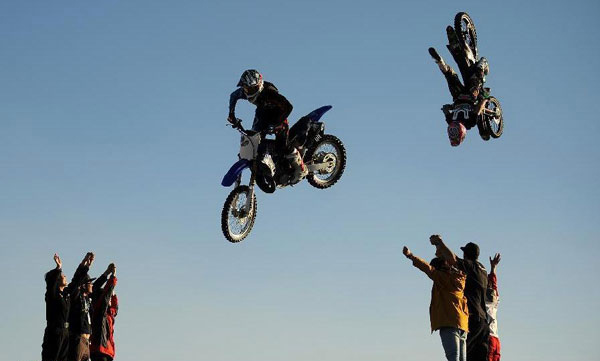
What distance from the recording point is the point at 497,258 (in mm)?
13156

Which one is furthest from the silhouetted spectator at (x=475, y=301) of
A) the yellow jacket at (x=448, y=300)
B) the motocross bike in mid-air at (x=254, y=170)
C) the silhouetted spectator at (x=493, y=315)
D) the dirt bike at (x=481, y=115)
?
the dirt bike at (x=481, y=115)

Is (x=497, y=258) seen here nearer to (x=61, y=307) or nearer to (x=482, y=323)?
(x=482, y=323)

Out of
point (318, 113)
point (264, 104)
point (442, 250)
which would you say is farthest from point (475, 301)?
point (318, 113)

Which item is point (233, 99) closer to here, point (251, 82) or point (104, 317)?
point (251, 82)

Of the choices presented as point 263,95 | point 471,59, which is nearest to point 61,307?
point 263,95

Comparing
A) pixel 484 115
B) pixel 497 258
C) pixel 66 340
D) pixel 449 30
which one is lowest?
pixel 66 340

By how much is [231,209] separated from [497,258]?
16.1 ft

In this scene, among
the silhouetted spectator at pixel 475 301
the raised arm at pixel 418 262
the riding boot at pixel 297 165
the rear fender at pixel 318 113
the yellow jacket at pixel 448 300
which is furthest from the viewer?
the rear fender at pixel 318 113

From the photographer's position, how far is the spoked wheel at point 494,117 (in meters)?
22.3

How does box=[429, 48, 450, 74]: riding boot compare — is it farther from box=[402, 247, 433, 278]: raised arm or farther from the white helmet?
box=[402, 247, 433, 278]: raised arm

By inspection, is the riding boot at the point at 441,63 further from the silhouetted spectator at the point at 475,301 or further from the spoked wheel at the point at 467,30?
the silhouetted spectator at the point at 475,301

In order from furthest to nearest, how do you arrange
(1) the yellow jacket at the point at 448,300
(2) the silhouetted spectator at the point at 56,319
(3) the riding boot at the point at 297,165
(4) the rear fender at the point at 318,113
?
(4) the rear fender at the point at 318,113, (3) the riding boot at the point at 297,165, (2) the silhouetted spectator at the point at 56,319, (1) the yellow jacket at the point at 448,300

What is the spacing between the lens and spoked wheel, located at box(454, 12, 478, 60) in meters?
21.9

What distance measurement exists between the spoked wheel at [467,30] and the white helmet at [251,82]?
7.59 metres
